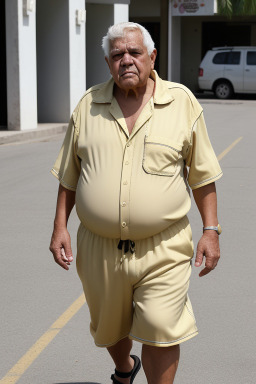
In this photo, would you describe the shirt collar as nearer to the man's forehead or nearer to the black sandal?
the man's forehead

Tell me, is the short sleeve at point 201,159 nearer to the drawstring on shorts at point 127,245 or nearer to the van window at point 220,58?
the drawstring on shorts at point 127,245

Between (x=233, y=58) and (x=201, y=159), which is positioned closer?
(x=201, y=159)

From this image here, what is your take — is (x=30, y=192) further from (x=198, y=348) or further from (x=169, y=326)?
(x=169, y=326)

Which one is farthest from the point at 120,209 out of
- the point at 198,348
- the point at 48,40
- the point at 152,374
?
the point at 48,40

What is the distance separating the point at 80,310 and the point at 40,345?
30.7 inches

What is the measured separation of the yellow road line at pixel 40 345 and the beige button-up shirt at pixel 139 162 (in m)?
1.19

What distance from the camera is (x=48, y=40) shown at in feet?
77.2

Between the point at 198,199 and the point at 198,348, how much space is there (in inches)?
56.5

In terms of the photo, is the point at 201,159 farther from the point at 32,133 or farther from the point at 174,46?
the point at 174,46

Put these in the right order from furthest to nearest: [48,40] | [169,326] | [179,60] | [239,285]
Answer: [179,60] → [48,40] → [239,285] → [169,326]

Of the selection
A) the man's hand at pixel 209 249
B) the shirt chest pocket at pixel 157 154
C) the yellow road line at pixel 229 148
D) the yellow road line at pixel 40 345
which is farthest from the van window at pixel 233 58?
the shirt chest pocket at pixel 157 154

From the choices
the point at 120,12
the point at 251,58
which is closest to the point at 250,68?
the point at 251,58

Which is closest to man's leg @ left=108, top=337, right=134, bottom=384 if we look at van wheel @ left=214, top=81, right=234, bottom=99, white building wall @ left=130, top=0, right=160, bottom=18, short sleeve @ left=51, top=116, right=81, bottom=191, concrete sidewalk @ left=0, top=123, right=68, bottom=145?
short sleeve @ left=51, top=116, right=81, bottom=191

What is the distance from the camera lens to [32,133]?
19969 mm
